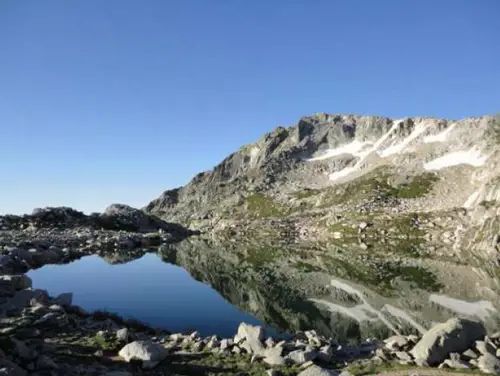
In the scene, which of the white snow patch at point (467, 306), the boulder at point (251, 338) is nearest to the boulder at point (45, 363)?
the boulder at point (251, 338)

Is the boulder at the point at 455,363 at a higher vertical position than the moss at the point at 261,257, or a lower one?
lower

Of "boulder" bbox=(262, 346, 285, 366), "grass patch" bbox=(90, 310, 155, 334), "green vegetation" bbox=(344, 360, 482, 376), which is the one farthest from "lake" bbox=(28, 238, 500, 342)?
"green vegetation" bbox=(344, 360, 482, 376)

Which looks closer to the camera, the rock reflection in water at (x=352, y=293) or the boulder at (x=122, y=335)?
the boulder at (x=122, y=335)

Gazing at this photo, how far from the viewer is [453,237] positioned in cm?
11556

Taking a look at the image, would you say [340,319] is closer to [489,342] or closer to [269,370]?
[489,342]

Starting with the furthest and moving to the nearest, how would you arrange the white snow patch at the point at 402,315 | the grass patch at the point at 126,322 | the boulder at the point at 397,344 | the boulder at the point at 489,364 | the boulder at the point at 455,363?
1. the white snow patch at the point at 402,315
2. the grass patch at the point at 126,322
3. the boulder at the point at 397,344
4. the boulder at the point at 455,363
5. the boulder at the point at 489,364

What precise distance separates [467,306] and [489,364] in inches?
1003

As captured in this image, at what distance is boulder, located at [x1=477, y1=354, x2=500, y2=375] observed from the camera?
68.4ft

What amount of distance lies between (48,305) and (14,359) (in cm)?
1456

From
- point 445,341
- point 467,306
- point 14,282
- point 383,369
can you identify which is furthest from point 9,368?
point 467,306

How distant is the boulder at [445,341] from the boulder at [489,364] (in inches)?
59.7

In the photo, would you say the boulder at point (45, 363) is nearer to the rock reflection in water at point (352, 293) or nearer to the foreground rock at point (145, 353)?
the foreground rock at point (145, 353)

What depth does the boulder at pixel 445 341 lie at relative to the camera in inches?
875

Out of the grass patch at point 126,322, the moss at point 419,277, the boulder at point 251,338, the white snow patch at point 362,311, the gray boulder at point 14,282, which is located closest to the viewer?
the boulder at point 251,338
